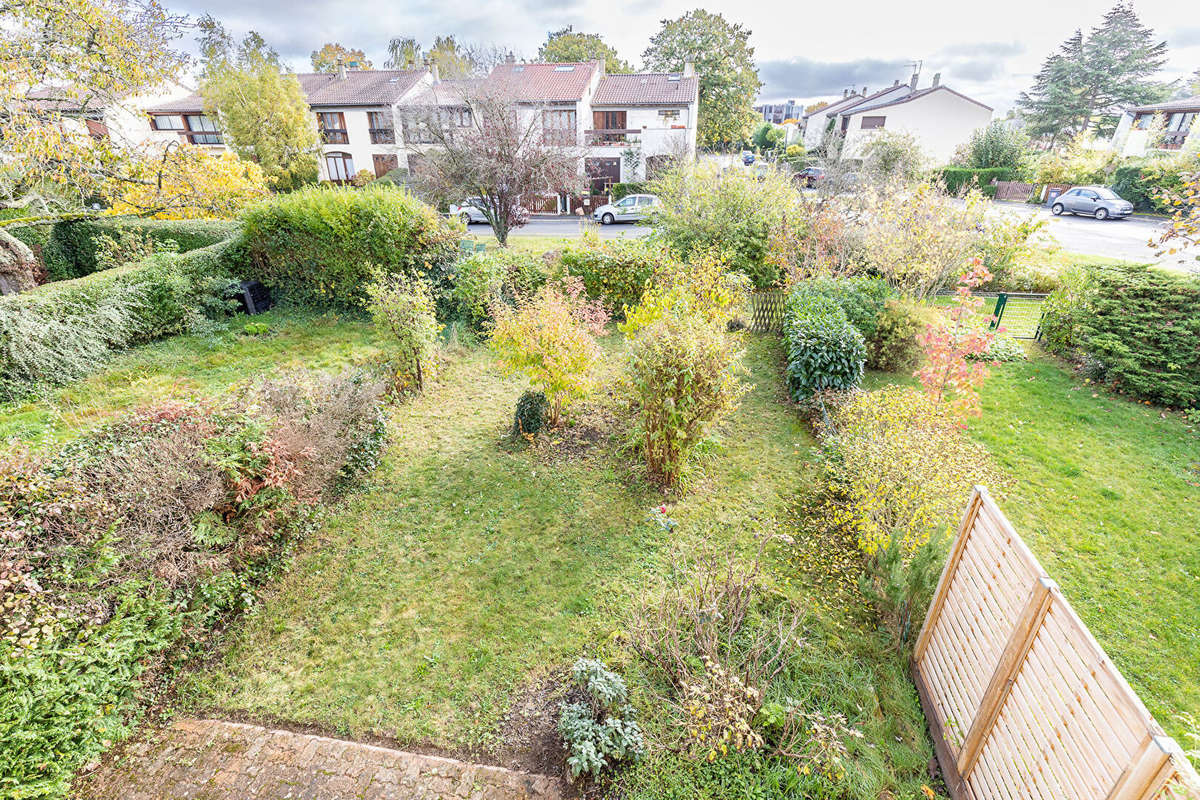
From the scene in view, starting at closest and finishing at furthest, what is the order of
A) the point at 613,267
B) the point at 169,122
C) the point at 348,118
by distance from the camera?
the point at 613,267 → the point at 348,118 → the point at 169,122

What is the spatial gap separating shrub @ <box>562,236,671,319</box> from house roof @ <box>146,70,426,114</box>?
27.9 metres

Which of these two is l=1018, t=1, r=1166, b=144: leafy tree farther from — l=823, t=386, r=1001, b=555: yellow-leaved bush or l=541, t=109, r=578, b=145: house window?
l=823, t=386, r=1001, b=555: yellow-leaved bush

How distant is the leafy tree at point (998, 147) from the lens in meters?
31.0

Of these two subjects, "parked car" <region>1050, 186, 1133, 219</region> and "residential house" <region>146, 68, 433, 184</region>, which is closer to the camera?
"parked car" <region>1050, 186, 1133, 219</region>

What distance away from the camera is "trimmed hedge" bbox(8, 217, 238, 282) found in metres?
12.8

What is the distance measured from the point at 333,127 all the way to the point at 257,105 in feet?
39.7

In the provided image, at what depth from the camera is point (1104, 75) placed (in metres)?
38.1

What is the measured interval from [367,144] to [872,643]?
40.1 metres

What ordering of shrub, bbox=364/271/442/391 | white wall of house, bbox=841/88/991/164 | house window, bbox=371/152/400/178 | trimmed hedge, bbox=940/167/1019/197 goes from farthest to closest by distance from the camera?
house window, bbox=371/152/400/178 → white wall of house, bbox=841/88/991/164 → trimmed hedge, bbox=940/167/1019/197 → shrub, bbox=364/271/442/391

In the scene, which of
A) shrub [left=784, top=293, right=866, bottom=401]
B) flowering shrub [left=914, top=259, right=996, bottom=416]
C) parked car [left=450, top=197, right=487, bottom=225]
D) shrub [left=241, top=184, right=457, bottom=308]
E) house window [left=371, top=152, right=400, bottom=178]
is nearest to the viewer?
flowering shrub [left=914, top=259, right=996, bottom=416]

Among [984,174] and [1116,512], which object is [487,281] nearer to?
[1116,512]

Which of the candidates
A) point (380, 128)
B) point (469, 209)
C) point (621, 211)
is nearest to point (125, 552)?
point (621, 211)

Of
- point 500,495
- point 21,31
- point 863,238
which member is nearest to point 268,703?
point 500,495

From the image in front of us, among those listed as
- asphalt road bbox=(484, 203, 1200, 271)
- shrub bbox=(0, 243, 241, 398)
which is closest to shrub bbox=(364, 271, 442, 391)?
shrub bbox=(0, 243, 241, 398)
